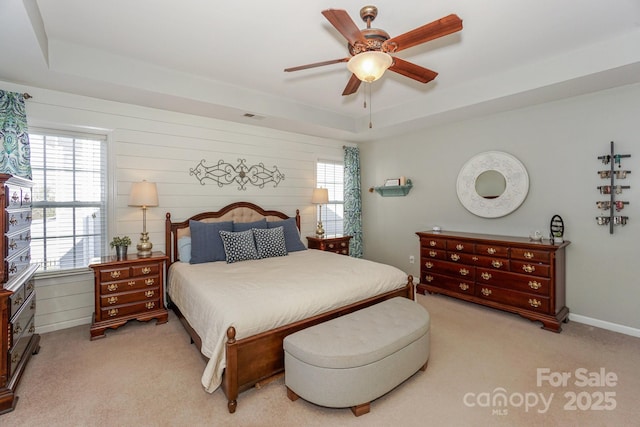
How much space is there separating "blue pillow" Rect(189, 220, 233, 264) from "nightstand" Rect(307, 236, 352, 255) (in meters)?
1.68

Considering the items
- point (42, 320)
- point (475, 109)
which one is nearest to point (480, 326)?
point (475, 109)

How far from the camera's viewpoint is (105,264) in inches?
121

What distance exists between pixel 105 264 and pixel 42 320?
1.02 metres

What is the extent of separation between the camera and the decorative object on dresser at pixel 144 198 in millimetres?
3453

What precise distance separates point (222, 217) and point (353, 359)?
3.02 m

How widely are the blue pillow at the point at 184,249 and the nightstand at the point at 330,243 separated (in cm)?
199

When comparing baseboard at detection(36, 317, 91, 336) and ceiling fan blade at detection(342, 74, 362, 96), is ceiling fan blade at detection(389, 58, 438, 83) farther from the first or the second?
baseboard at detection(36, 317, 91, 336)

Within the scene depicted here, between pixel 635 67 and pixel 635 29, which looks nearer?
pixel 635 29

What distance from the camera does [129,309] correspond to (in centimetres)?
326

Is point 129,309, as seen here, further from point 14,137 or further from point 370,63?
point 370,63

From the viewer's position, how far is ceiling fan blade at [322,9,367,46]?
1.69 metres

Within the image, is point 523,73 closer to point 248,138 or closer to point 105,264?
point 248,138

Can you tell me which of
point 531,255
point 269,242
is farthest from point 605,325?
point 269,242

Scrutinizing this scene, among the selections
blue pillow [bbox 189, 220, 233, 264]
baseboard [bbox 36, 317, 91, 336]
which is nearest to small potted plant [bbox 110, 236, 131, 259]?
blue pillow [bbox 189, 220, 233, 264]
